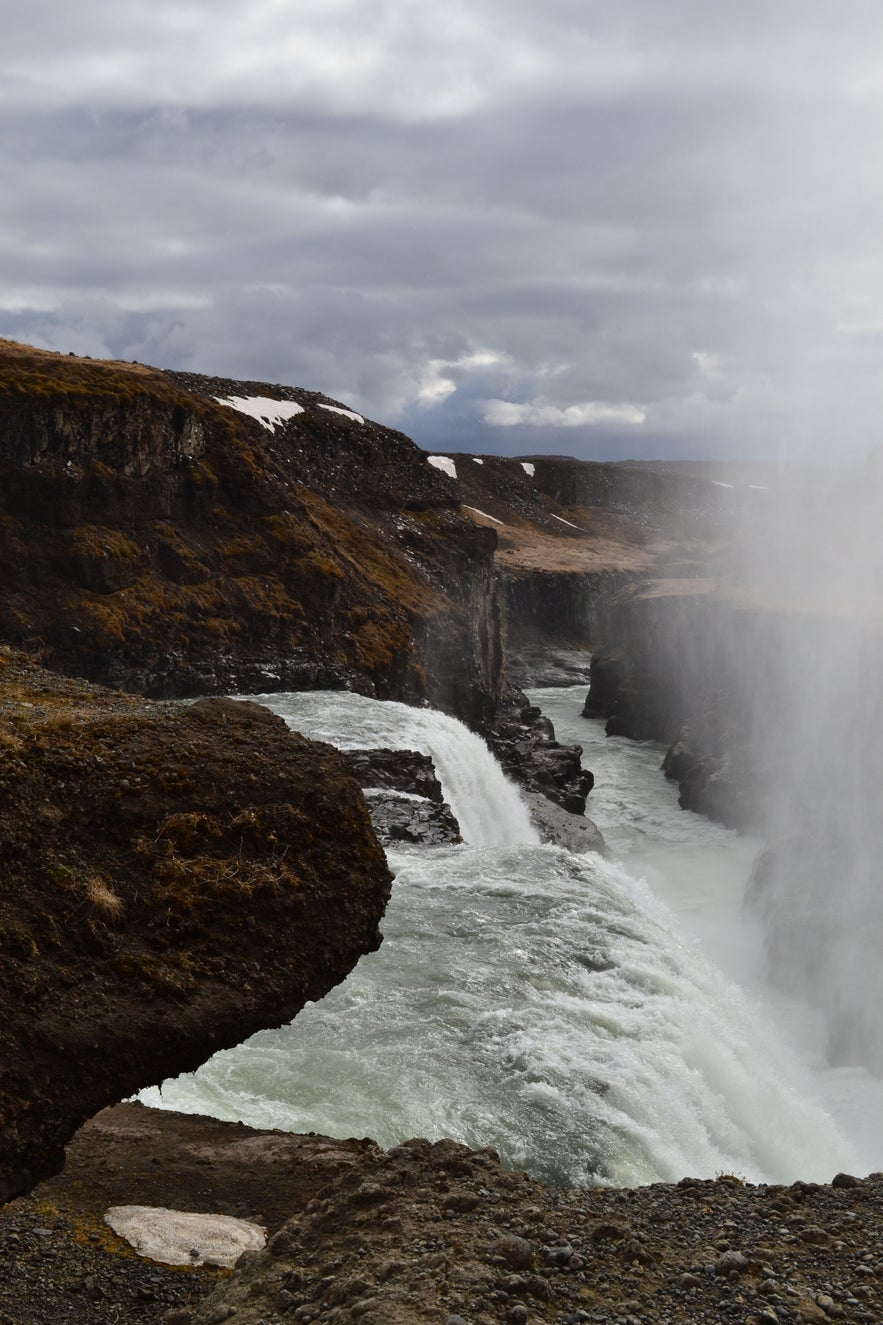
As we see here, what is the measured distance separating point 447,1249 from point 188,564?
122 ft

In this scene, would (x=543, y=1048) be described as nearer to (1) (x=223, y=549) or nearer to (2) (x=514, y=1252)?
(2) (x=514, y=1252)

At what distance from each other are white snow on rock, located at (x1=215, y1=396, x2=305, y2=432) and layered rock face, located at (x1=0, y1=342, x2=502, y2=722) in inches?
183

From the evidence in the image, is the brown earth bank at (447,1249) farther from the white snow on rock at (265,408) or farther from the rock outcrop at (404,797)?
the white snow on rock at (265,408)

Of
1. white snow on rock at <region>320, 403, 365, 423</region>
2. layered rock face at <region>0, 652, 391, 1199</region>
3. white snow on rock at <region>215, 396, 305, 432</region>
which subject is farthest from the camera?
white snow on rock at <region>320, 403, 365, 423</region>

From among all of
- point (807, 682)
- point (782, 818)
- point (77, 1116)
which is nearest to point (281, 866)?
point (77, 1116)

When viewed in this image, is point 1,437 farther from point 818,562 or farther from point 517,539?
point 517,539

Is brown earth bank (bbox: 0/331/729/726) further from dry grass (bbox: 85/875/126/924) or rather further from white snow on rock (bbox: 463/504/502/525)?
white snow on rock (bbox: 463/504/502/525)

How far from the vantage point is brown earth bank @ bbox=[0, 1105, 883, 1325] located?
334 inches

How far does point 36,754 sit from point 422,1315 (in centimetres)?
541

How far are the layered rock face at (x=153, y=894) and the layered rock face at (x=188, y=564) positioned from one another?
28.6 metres

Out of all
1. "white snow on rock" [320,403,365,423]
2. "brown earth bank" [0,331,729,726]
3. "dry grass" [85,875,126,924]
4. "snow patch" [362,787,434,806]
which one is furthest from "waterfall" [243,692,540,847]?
"white snow on rock" [320,403,365,423]

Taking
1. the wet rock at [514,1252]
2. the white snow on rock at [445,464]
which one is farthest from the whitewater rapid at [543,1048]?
the white snow on rock at [445,464]

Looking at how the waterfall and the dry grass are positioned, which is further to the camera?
the waterfall

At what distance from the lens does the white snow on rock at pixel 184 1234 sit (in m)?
10.1
